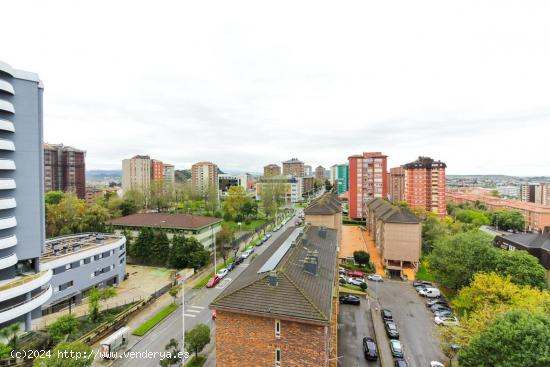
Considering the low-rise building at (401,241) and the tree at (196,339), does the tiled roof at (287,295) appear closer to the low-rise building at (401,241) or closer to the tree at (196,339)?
the tree at (196,339)

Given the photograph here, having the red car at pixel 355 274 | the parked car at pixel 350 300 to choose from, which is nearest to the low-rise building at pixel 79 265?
the parked car at pixel 350 300

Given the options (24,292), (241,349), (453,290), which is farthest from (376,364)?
(24,292)

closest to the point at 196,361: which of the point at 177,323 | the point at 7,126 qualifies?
the point at 177,323

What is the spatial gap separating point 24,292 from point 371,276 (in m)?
34.5

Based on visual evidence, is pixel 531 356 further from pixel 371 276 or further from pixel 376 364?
pixel 371 276

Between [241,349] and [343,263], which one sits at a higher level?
[241,349]

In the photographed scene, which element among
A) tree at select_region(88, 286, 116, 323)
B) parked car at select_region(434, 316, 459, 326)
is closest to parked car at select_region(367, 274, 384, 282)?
parked car at select_region(434, 316, 459, 326)

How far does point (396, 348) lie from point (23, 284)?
94.1ft

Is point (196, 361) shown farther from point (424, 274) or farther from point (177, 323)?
point (424, 274)

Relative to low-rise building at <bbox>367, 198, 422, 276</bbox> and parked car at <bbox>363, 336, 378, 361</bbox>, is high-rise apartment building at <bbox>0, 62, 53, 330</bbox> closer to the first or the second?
parked car at <bbox>363, 336, 378, 361</bbox>

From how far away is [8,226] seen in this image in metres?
22.1

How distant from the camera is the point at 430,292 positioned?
29672 millimetres

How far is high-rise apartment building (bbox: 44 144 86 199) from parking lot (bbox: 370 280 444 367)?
8772 cm

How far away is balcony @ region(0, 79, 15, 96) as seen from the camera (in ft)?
72.5
